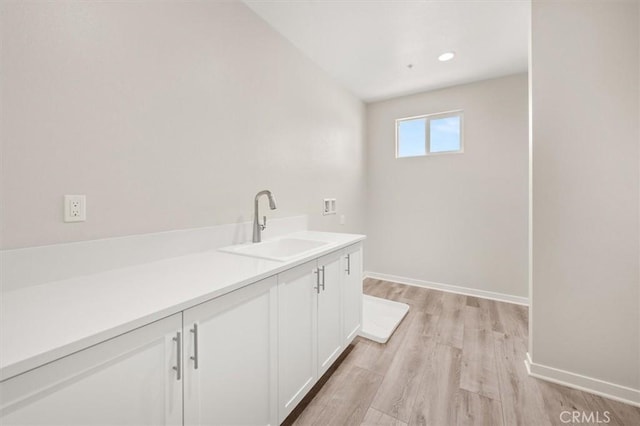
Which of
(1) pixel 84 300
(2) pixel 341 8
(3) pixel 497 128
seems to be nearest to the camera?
(1) pixel 84 300

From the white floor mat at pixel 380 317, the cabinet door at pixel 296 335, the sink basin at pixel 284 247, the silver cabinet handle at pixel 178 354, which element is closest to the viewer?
the silver cabinet handle at pixel 178 354

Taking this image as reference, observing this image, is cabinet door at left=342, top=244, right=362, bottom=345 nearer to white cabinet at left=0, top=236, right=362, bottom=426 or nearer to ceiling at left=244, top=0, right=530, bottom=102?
white cabinet at left=0, top=236, right=362, bottom=426

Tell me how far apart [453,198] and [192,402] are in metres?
3.12

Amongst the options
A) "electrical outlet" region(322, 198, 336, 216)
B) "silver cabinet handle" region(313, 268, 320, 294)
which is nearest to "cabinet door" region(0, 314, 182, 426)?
"silver cabinet handle" region(313, 268, 320, 294)

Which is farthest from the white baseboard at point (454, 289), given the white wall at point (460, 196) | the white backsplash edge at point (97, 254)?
the white backsplash edge at point (97, 254)

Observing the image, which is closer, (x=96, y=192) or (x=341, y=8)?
(x=96, y=192)

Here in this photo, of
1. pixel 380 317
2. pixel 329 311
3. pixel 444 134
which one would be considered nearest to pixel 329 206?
pixel 380 317

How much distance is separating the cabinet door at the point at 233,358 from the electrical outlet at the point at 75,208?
2.21ft

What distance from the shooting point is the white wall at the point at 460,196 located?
2.76m

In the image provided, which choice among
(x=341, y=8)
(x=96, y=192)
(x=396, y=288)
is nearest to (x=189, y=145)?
(x=96, y=192)

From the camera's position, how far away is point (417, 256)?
3.33m

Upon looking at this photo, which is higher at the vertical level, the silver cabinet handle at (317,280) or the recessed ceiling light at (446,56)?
the recessed ceiling light at (446,56)

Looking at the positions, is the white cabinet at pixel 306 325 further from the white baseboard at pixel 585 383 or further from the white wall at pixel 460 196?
the white wall at pixel 460 196

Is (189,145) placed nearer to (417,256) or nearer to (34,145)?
(34,145)
